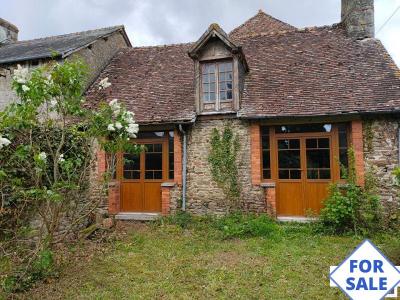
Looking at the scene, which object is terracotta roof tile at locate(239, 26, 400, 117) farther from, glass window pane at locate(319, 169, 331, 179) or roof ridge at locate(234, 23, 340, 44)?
glass window pane at locate(319, 169, 331, 179)

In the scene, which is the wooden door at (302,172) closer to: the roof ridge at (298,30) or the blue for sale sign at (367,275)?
the roof ridge at (298,30)

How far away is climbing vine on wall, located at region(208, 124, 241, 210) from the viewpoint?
372 inches

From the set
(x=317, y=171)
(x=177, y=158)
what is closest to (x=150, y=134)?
(x=177, y=158)

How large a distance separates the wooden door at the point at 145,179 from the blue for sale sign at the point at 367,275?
803 centimetres

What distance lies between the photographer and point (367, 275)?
2609 mm

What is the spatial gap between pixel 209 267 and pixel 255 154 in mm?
4157

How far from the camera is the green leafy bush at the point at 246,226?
8.20m

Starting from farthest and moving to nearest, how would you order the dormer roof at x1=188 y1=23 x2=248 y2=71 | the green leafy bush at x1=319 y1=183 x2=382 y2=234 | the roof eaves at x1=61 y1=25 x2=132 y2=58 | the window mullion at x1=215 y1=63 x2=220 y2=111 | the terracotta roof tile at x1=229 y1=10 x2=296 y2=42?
1. the terracotta roof tile at x1=229 y1=10 x2=296 y2=42
2. the roof eaves at x1=61 y1=25 x2=132 y2=58
3. the window mullion at x1=215 y1=63 x2=220 y2=111
4. the dormer roof at x1=188 y1=23 x2=248 y2=71
5. the green leafy bush at x1=319 y1=183 x2=382 y2=234

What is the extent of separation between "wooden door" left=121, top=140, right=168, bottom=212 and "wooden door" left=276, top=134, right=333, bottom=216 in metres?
3.76

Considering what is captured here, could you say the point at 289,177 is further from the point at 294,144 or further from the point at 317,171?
the point at 294,144

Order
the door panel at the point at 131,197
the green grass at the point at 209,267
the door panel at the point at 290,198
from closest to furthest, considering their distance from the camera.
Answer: the green grass at the point at 209,267 → the door panel at the point at 290,198 → the door panel at the point at 131,197

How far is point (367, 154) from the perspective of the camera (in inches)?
341

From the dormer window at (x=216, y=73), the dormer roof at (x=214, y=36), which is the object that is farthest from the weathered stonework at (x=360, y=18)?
the dormer roof at (x=214, y=36)

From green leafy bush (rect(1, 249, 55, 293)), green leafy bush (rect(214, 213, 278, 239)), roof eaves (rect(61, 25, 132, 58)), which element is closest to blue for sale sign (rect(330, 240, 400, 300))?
green leafy bush (rect(1, 249, 55, 293))
